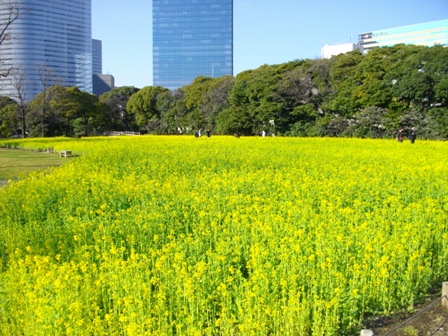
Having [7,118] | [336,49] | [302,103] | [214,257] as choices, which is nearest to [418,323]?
[214,257]

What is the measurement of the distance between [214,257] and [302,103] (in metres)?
44.0

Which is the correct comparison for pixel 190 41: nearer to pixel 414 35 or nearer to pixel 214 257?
pixel 414 35

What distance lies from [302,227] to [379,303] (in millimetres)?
1885

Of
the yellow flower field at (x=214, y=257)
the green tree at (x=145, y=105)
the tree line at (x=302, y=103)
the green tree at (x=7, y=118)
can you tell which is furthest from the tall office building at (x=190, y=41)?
the yellow flower field at (x=214, y=257)

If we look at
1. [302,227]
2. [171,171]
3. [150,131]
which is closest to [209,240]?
[302,227]

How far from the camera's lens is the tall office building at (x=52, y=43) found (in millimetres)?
104000

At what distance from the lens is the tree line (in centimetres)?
3822

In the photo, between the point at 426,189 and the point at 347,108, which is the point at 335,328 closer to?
the point at 426,189

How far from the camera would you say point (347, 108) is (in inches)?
1694

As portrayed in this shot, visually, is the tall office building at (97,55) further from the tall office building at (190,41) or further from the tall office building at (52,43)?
the tall office building at (52,43)

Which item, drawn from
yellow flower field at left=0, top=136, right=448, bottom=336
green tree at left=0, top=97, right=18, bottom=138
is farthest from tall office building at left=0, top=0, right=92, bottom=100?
yellow flower field at left=0, top=136, right=448, bottom=336

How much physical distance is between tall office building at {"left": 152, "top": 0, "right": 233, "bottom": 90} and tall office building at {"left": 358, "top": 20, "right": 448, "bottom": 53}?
130ft

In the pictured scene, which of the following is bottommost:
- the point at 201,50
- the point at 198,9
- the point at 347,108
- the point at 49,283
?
the point at 49,283

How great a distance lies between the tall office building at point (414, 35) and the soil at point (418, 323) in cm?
9927
